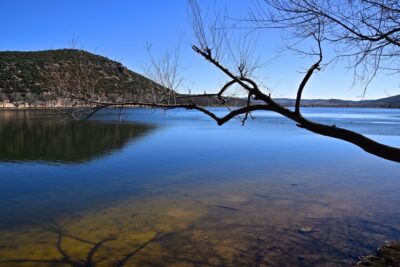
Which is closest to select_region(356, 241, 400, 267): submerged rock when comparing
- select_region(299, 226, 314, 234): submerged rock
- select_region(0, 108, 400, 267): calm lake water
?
select_region(0, 108, 400, 267): calm lake water

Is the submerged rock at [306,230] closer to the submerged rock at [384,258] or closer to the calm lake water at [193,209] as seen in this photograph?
the calm lake water at [193,209]

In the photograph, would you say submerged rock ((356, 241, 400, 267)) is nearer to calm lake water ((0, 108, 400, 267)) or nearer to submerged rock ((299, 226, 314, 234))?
calm lake water ((0, 108, 400, 267))

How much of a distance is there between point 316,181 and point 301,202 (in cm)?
332

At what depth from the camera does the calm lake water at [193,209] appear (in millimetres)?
6727

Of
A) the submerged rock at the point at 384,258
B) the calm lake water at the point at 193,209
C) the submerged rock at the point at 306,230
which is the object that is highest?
the submerged rock at the point at 384,258

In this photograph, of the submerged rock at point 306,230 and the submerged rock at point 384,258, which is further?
the submerged rock at point 306,230

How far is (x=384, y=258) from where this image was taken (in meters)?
6.10

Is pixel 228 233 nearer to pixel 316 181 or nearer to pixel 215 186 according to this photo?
pixel 215 186

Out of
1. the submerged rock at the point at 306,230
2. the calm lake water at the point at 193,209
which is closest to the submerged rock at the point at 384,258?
the calm lake water at the point at 193,209

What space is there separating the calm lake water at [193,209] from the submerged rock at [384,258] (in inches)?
10.1

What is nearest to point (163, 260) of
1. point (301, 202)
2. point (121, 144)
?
point (301, 202)

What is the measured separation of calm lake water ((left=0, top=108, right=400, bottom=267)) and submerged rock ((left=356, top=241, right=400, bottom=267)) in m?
0.26

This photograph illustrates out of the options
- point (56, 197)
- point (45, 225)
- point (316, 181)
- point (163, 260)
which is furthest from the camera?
point (316, 181)

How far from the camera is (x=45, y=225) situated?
8.39m
